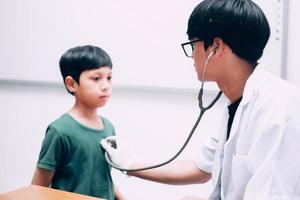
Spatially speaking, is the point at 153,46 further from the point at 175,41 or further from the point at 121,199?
the point at 121,199

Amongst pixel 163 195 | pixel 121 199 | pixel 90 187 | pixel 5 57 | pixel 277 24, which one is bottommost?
pixel 163 195

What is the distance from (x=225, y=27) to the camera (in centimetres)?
104

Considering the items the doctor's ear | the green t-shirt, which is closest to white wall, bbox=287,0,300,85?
the doctor's ear

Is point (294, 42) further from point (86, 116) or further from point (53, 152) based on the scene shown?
point (53, 152)

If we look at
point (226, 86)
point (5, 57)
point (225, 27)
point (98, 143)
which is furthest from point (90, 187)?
point (5, 57)

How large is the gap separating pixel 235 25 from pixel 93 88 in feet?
1.91

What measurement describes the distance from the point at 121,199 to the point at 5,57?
122 cm

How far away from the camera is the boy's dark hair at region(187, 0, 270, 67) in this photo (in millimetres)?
1032

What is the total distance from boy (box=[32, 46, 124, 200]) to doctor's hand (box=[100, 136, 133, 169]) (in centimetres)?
2

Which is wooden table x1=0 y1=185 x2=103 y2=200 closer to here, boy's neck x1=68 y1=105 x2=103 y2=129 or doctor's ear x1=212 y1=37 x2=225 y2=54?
boy's neck x1=68 y1=105 x2=103 y2=129

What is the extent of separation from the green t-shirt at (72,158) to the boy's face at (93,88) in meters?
0.11

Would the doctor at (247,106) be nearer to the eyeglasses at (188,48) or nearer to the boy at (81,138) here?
the eyeglasses at (188,48)

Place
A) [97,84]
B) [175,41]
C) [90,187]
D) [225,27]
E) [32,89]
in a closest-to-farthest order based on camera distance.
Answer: [225,27] → [90,187] → [97,84] → [175,41] → [32,89]

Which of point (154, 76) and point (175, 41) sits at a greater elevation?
point (175, 41)
